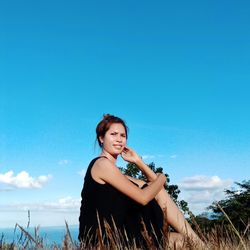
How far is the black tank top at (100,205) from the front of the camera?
17.6 ft

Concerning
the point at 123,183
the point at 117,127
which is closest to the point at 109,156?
the point at 117,127

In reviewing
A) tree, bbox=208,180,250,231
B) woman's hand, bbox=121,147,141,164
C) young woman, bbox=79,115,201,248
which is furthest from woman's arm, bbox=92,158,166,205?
tree, bbox=208,180,250,231

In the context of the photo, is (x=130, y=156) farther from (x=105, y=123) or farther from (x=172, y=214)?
(x=172, y=214)

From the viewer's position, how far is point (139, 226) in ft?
17.5

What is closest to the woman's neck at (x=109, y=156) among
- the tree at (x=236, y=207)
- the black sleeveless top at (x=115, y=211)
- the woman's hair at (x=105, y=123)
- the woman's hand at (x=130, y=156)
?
the woman's hair at (x=105, y=123)

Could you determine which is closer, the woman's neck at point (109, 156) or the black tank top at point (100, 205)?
the black tank top at point (100, 205)

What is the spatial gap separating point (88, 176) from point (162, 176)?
2.74ft

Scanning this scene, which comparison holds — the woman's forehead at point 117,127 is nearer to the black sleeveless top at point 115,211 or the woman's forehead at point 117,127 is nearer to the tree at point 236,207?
Result: the black sleeveless top at point 115,211

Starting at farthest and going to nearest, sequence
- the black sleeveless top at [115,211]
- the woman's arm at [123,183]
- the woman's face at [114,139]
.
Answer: the woman's face at [114,139]
the black sleeveless top at [115,211]
the woman's arm at [123,183]

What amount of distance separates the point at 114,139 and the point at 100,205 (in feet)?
2.78

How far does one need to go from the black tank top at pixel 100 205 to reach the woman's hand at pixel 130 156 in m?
0.98

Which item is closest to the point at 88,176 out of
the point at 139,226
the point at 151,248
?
the point at 139,226

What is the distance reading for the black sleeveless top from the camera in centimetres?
536

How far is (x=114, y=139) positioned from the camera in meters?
5.86
